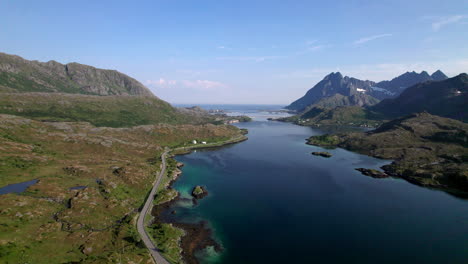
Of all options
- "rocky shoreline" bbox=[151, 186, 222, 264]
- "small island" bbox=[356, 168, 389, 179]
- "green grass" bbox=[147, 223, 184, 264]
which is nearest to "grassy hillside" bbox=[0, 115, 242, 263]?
"green grass" bbox=[147, 223, 184, 264]

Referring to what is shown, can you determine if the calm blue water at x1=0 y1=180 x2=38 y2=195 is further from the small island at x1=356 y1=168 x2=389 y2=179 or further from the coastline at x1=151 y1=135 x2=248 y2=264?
the small island at x1=356 y1=168 x2=389 y2=179

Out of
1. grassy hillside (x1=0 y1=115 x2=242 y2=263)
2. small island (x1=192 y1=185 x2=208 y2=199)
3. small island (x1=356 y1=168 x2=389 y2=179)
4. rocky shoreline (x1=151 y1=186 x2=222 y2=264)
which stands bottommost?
small island (x1=356 y1=168 x2=389 y2=179)

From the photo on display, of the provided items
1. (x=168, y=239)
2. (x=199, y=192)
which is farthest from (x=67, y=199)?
(x=199, y=192)

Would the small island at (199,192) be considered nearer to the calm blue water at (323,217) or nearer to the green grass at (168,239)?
the calm blue water at (323,217)

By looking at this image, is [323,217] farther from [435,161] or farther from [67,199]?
[435,161]

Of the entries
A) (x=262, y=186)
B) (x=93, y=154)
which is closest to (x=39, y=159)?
(x=93, y=154)

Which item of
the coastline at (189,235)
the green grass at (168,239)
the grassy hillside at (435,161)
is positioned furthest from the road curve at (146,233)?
the grassy hillside at (435,161)

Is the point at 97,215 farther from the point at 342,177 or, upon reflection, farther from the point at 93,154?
the point at 342,177
